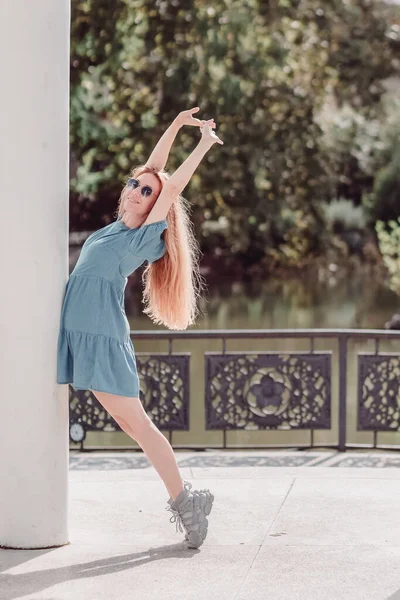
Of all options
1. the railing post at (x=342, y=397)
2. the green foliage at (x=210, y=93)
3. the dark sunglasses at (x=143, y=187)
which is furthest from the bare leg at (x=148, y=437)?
the green foliage at (x=210, y=93)

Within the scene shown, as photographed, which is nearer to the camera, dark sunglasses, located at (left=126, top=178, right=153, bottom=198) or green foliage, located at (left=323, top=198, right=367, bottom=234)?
dark sunglasses, located at (left=126, top=178, right=153, bottom=198)

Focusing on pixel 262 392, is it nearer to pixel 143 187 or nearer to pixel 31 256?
pixel 143 187

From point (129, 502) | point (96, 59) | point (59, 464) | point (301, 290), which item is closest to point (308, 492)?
point (129, 502)

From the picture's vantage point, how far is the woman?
4.93m

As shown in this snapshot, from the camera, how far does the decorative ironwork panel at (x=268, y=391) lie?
8445mm

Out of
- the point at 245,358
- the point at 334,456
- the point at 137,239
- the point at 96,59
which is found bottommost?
the point at 334,456

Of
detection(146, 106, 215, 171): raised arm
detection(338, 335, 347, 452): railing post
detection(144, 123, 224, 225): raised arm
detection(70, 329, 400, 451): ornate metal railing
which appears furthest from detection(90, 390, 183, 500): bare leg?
detection(338, 335, 347, 452): railing post

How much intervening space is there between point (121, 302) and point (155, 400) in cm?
346

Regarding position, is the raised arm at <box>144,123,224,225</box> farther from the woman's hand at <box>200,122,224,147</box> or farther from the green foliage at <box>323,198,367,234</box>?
the green foliage at <box>323,198,367,234</box>

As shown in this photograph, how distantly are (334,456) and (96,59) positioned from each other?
16.1 metres

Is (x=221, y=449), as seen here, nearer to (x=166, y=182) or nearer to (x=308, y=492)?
(x=308, y=492)

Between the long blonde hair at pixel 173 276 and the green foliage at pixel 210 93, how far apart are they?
56.8 ft

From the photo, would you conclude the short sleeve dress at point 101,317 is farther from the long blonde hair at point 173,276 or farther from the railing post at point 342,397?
the railing post at point 342,397

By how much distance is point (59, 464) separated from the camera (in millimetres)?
5031
